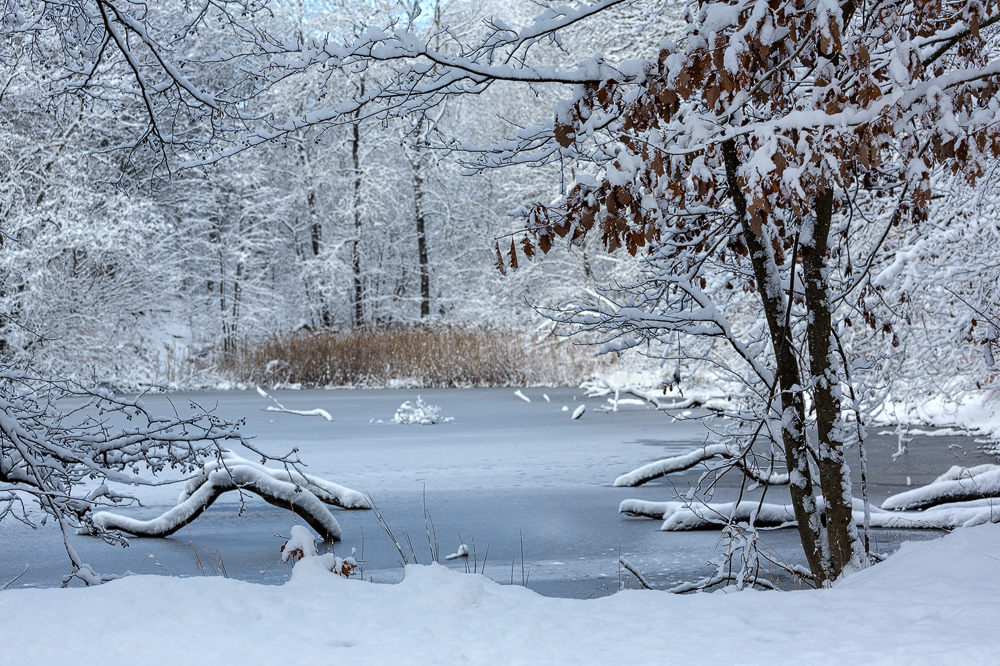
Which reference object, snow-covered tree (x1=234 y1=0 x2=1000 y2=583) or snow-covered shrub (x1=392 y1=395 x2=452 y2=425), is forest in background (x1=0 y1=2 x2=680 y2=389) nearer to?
snow-covered shrub (x1=392 y1=395 x2=452 y2=425)

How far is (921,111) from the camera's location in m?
3.54

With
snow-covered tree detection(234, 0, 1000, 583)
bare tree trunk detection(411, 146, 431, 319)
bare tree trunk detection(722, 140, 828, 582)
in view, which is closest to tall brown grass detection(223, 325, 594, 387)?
bare tree trunk detection(411, 146, 431, 319)

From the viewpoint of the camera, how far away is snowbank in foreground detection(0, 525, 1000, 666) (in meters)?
2.68

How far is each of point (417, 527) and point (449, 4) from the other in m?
22.8

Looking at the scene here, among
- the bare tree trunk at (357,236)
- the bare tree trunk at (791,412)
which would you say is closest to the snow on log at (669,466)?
the bare tree trunk at (791,412)

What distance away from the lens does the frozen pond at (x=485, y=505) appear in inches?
261

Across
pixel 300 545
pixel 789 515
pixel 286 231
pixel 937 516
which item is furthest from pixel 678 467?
pixel 286 231

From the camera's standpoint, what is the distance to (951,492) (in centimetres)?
733

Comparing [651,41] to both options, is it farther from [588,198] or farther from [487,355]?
[588,198]

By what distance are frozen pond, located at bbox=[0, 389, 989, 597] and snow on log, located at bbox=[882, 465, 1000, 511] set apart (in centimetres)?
62

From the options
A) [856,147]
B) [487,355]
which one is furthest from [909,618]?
[487,355]

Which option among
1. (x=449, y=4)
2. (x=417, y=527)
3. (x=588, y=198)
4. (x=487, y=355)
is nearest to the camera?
(x=588, y=198)

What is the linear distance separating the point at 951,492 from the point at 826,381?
3108mm

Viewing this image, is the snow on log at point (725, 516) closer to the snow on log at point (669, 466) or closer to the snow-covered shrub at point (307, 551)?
the snow on log at point (669, 466)
